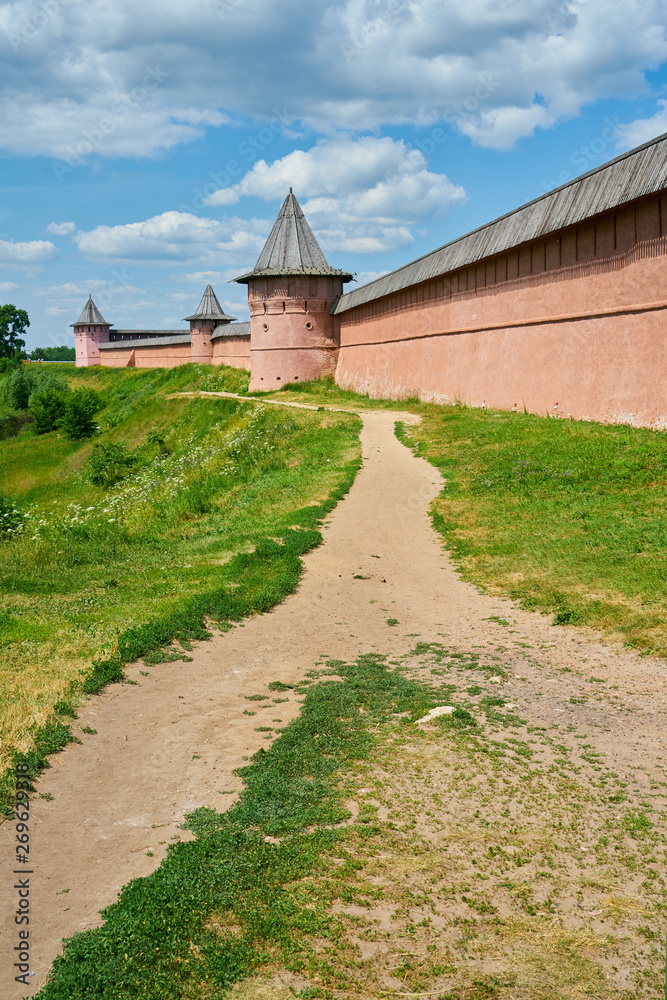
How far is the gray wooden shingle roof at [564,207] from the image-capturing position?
9578mm

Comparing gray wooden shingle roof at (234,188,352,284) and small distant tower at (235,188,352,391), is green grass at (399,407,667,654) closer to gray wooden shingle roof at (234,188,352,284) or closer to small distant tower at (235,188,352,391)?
small distant tower at (235,188,352,391)

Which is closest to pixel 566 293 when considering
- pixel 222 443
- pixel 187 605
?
pixel 222 443

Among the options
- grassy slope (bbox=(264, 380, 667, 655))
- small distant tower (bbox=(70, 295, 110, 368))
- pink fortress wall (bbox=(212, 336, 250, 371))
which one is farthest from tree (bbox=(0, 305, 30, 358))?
grassy slope (bbox=(264, 380, 667, 655))

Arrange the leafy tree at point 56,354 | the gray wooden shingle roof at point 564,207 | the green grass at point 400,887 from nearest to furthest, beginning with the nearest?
the green grass at point 400,887 < the gray wooden shingle roof at point 564,207 < the leafy tree at point 56,354

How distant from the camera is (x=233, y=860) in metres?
2.88

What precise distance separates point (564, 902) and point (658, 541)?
438 cm

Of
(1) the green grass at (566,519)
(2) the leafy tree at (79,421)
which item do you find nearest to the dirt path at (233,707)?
(1) the green grass at (566,519)

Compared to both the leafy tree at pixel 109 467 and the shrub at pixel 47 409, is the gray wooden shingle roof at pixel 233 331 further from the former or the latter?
the leafy tree at pixel 109 467

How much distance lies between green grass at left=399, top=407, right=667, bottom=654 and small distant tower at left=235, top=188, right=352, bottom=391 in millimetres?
13950

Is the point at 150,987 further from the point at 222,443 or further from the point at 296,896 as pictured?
the point at 222,443

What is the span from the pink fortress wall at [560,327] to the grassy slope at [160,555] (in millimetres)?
2936

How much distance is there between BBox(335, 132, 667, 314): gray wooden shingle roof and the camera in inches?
377

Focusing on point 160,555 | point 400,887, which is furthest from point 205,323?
point 400,887

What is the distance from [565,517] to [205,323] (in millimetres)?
34514
